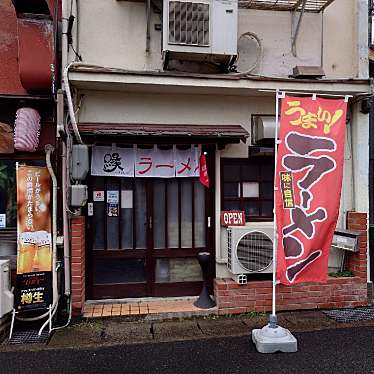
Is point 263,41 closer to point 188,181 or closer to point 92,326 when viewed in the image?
point 188,181

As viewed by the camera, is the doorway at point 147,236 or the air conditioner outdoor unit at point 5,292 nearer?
the air conditioner outdoor unit at point 5,292

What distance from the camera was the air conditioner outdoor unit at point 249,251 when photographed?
623 centimetres

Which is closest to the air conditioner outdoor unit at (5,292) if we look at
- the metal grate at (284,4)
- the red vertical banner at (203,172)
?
the red vertical banner at (203,172)

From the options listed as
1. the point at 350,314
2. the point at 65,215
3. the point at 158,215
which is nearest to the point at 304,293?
the point at 350,314

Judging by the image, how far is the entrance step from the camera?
20.1 ft

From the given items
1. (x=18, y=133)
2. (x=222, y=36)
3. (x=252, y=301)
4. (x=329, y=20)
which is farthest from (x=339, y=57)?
(x=18, y=133)

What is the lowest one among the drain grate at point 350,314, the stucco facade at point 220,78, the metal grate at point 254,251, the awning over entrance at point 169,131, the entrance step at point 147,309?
the drain grate at point 350,314

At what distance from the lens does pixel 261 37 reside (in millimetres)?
6887

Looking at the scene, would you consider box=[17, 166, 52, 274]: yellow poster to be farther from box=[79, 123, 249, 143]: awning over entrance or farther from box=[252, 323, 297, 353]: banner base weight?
box=[252, 323, 297, 353]: banner base weight

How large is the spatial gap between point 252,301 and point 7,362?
3854mm

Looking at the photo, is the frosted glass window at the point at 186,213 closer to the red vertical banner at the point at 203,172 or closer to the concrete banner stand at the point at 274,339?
the red vertical banner at the point at 203,172

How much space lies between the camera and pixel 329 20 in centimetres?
704

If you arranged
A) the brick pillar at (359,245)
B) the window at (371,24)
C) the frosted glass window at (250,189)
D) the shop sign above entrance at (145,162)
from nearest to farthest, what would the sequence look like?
1. the shop sign above entrance at (145,162)
2. the brick pillar at (359,245)
3. the frosted glass window at (250,189)
4. the window at (371,24)

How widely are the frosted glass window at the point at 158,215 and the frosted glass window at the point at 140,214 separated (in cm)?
19
